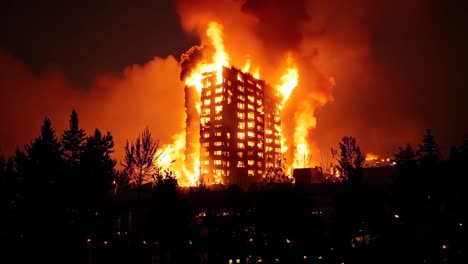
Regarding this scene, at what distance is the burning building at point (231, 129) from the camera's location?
152 metres

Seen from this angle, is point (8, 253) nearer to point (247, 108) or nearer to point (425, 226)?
point (425, 226)

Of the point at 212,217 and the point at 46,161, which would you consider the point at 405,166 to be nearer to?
the point at 212,217

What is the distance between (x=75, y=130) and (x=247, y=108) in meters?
115

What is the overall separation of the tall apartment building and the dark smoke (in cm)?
1073

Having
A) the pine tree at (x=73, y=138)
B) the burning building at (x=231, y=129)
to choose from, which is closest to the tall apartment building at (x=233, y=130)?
the burning building at (x=231, y=129)

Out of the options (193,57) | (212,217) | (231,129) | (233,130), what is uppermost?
(193,57)

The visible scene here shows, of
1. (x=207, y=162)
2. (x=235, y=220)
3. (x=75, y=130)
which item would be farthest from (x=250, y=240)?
(x=207, y=162)

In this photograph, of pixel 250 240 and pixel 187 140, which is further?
pixel 187 140

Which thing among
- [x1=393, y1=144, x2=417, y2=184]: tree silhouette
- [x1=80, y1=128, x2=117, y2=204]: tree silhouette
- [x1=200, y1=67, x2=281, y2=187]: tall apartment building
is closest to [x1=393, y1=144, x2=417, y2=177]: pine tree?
[x1=393, y1=144, x2=417, y2=184]: tree silhouette

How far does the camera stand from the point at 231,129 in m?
157

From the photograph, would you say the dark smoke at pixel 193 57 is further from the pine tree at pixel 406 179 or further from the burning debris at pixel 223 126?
the pine tree at pixel 406 179

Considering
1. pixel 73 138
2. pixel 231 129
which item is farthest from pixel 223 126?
pixel 73 138

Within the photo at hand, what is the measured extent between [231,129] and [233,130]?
2.99 feet

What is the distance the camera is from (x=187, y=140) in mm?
167000
